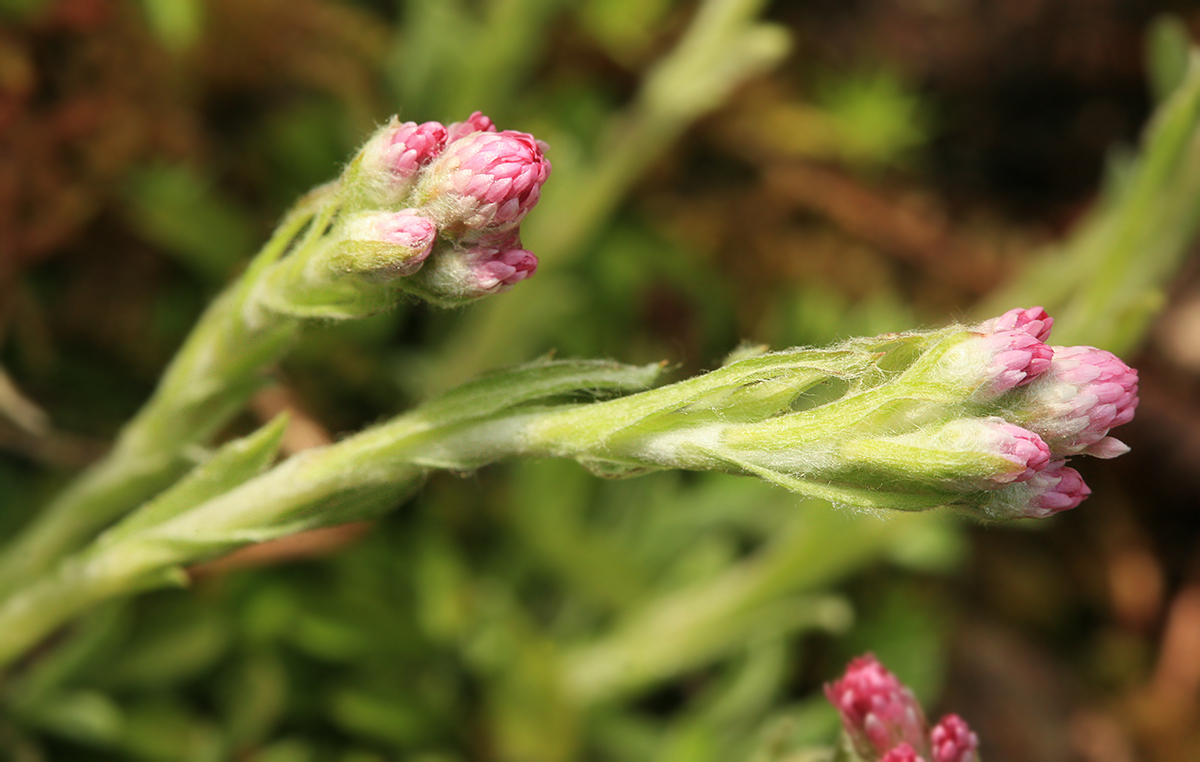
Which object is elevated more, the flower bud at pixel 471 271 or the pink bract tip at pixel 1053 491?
the flower bud at pixel 471 271

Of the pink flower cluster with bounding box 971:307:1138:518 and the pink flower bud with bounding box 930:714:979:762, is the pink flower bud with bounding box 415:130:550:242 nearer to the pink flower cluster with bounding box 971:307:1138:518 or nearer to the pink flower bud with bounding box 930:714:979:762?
the pink flower cluster with bounding box 971:307:1138:518

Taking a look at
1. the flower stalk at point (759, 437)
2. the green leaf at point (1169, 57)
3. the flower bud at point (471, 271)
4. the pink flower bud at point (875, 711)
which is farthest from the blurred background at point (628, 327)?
the flower bud at point (471, 271)

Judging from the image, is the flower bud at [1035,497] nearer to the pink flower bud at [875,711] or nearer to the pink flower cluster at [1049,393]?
the pink flower cluster at [1049,393]

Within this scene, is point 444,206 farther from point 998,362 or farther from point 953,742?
point 953,742

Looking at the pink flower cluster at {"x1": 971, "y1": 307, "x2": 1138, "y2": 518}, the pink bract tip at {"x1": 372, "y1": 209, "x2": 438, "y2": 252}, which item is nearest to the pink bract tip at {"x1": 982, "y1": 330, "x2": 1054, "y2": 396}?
the pink flower cluster at {"x1": 971, "y1": 307, "x2": 1138, "y2": 518}

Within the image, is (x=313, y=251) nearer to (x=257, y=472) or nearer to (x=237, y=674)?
(x=257, y=472)

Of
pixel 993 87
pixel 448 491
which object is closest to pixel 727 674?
pixel 448 491

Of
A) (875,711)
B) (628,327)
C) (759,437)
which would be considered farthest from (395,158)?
(628,327)
